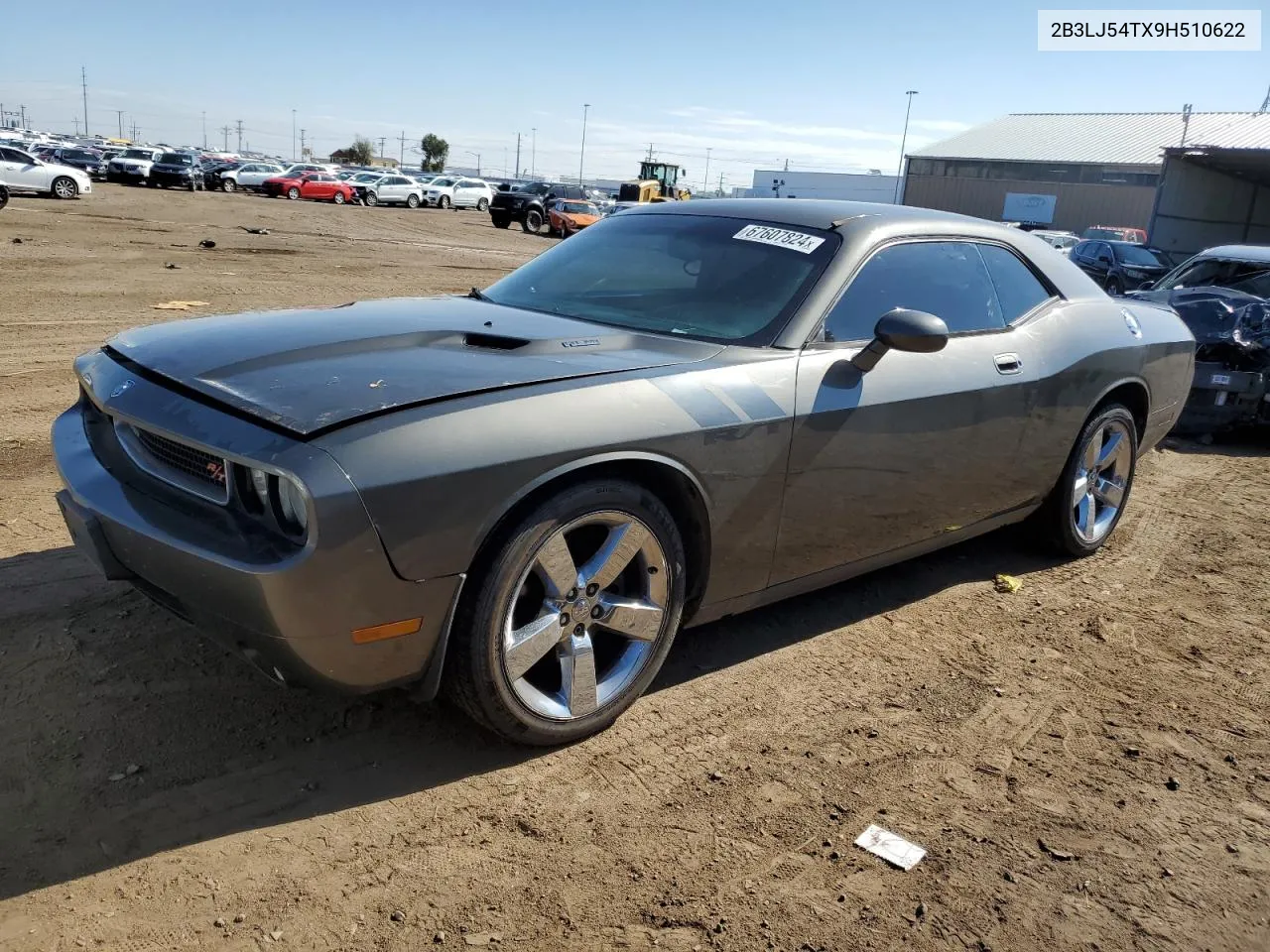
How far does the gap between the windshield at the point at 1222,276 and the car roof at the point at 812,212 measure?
628cm

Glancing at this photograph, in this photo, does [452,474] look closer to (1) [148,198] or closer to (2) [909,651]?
(2) [909,651]

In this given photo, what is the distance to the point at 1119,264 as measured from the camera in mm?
20469

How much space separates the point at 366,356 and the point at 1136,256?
2160 centimetres

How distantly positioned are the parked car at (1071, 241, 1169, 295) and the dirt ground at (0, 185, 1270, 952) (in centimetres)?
1788

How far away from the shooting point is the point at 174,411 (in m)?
2.60

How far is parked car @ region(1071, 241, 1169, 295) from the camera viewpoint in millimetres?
20156

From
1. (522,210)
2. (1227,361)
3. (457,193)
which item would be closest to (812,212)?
(1227,361)

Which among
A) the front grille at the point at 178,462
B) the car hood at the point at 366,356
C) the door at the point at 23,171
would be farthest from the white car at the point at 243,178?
the front grille at the point at 178,462

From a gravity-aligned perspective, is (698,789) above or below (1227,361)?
below

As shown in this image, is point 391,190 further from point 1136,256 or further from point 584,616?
point 584,616

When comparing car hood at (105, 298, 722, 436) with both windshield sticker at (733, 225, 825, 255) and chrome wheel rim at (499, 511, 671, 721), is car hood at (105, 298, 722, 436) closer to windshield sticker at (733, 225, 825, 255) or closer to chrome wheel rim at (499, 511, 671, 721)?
chrome wheel rim at (499, 511, 671, 721)

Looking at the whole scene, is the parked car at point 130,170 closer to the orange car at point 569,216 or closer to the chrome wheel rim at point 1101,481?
the orange car at point 569,216

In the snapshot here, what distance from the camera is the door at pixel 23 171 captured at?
26.1 m

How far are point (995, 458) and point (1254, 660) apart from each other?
1.28 meters
